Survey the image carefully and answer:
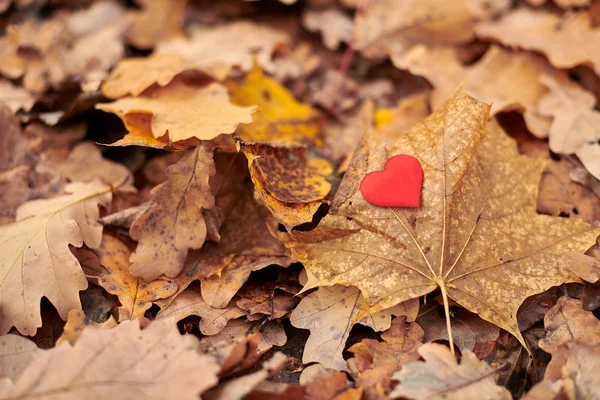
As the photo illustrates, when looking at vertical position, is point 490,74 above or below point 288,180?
above

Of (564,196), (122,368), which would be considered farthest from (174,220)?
(564,196)

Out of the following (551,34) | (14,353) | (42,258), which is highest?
(551,34)

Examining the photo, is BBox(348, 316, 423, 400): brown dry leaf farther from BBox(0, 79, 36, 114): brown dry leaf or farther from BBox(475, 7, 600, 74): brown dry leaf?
BBox(0, 79, 36, 114): brown dry leaf

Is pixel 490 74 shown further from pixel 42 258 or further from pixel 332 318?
pixel 42 258

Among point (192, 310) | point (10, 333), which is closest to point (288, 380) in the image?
point (192, 310)

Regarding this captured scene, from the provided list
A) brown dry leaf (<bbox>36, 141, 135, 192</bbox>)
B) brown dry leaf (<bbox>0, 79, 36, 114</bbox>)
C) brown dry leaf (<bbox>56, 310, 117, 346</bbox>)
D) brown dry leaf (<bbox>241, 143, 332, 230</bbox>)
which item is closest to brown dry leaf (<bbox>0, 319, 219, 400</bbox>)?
brown dry leaf (<bbox>56, 310, 117, 346</bbox>)

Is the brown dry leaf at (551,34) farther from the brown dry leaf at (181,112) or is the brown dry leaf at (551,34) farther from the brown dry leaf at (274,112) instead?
the brown dry leaf at (181,112)
